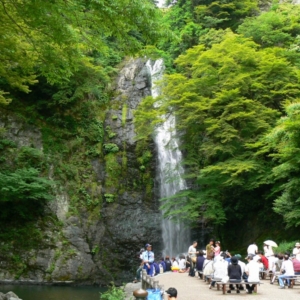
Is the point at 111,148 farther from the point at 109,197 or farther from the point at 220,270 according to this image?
the point at 220,270

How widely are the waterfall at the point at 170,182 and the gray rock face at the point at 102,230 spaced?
1.56ft

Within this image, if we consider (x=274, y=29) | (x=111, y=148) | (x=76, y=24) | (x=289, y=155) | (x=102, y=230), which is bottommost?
(x=102, y=230)

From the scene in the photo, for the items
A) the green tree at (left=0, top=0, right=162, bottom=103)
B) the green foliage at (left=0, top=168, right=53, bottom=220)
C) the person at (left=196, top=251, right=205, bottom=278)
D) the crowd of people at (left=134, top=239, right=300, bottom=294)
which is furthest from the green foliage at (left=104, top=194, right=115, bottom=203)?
the green tree at (left=0, top=0, right=162, bottom=103)

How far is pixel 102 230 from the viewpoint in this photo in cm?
2136

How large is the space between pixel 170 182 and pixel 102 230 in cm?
462

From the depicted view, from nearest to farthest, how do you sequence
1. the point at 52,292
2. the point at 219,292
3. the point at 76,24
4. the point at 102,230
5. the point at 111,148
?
the point at 76,24, the point at 219,292, the point at 52,292, the point at 102,230, the point at 111,148

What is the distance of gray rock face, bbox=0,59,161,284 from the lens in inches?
780

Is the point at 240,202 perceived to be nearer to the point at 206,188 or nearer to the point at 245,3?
the point at 206,188

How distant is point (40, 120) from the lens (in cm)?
2402

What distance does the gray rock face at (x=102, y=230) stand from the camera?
19.8 metres

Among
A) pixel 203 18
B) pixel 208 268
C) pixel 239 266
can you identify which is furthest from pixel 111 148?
pixel 239 266

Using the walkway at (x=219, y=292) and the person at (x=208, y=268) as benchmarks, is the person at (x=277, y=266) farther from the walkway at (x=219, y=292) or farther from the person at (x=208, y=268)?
the person at (x=208, y=268)

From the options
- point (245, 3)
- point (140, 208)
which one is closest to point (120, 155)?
point (140, 208)

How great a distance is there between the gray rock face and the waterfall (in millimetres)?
475
